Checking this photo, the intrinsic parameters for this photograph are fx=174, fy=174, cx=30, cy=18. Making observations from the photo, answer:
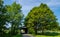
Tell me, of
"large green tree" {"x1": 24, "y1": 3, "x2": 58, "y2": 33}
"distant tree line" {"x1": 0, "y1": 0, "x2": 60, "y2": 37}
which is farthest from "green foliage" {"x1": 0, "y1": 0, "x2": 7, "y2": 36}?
"large green tree" {"x1": 24, "y1": 3, "x2": 58, "y2": 33}

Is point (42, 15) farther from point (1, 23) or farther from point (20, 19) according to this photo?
point (1, 23)

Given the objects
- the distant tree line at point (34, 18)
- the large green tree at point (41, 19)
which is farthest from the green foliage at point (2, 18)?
the large green tree at point (41, 19)

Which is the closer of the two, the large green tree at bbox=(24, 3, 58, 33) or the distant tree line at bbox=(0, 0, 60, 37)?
the distant tree line at bbox=(0, 0, 60, 37)

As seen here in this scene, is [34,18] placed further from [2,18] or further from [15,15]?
[2,18]

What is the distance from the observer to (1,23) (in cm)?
3581

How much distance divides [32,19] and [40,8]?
175 inches

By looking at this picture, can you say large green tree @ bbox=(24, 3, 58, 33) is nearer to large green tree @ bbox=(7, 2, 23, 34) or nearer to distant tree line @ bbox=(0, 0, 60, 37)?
distant tree line @ bbox=(0, 0, 60, 37)

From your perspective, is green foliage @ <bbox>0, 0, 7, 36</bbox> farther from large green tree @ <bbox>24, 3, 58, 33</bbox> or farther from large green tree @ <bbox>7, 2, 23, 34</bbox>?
large green tree @ <bbox>24, 3, 58, 33</bbox>

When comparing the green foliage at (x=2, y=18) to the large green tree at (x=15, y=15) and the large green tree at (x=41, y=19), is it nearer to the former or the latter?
the large green tree at (x=15, y=15)

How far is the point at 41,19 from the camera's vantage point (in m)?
54.2

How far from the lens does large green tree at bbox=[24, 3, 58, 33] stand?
177ft

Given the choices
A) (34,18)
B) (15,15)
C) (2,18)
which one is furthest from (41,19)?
(2,18)

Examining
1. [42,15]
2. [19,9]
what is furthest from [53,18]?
[19,9]

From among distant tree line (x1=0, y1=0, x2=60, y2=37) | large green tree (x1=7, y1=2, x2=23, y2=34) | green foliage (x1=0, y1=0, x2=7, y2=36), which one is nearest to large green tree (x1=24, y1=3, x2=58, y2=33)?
distant tree line (x1=0, y1=0, x2=60, y2=37)
